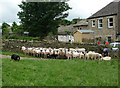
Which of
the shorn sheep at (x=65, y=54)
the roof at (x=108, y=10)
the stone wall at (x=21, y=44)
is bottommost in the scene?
the shorn sheep at (x=65, y=54)

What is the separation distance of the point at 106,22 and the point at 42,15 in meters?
14.8

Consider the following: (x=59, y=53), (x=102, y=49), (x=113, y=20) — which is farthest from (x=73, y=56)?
(x=113, y=20)

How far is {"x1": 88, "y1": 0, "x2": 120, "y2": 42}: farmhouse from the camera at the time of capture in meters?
32.3

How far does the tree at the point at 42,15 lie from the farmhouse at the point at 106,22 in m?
7.98

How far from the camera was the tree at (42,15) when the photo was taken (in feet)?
131

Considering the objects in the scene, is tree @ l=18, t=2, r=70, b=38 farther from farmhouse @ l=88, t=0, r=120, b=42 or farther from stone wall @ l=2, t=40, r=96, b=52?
stone wall @ l=2, t=40, r=96, b=52

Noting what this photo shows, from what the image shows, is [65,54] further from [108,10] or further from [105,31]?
[108,10]

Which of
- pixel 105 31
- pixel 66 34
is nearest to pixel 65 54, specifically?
pixel 105 31

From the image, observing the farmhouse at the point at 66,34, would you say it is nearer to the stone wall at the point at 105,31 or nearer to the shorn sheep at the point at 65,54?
the stone wall at the point at 105,31

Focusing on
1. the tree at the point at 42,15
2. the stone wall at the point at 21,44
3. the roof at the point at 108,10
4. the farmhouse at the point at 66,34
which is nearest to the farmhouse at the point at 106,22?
the roof at the point at 108,10

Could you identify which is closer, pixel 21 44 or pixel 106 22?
pixel 21 44

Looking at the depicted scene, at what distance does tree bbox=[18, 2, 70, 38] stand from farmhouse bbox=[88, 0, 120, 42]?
798 centimetres

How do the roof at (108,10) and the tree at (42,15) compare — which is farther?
the tree at (42,15)

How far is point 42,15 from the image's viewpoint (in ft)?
136
